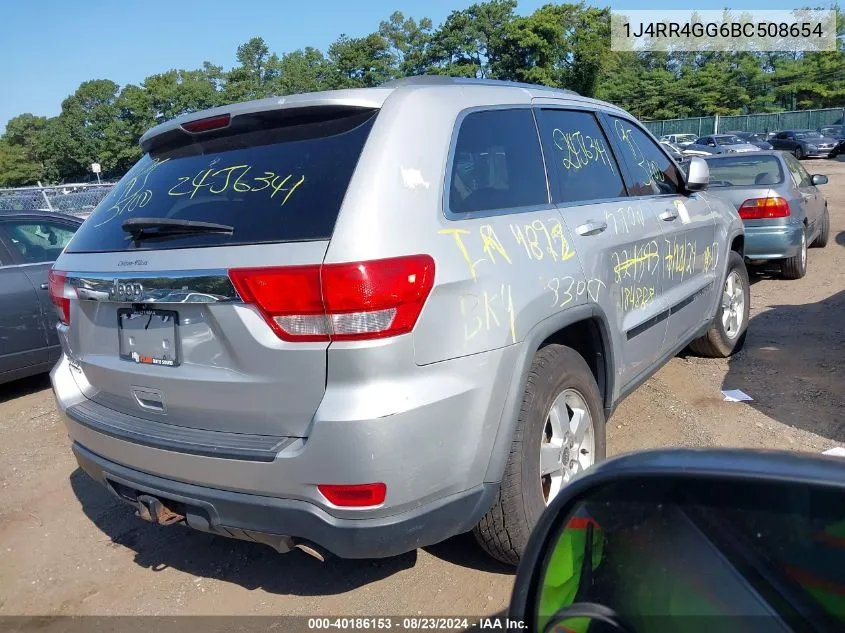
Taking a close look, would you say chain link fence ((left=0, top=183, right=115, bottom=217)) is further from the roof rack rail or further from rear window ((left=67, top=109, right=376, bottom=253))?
the roof rack rail

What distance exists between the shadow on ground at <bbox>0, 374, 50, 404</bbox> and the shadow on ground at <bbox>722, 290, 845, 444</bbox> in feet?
19.0

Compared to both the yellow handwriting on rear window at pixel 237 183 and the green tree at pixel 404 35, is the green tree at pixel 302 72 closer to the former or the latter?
the green tree at pixel 404 35

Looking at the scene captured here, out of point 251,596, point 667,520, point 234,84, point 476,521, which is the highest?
point 234,84

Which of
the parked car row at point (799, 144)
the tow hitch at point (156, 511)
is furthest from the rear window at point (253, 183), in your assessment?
the parked car row at point (799, 144)

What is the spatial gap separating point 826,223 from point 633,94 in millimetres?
61180

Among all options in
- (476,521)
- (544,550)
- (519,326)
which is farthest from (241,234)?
(544,550)

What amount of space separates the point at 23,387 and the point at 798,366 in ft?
21.6

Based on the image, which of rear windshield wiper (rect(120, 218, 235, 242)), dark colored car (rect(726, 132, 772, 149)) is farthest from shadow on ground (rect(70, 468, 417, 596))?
dark colored car (rect(726, 132, 772, 149))

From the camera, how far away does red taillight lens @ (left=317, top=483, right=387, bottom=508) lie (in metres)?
A: 2.12

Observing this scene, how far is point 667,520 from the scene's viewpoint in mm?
1229

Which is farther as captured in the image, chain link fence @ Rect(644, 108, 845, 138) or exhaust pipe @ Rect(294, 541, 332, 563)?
chain link fence @ Rect(644, 108, 845, 138)

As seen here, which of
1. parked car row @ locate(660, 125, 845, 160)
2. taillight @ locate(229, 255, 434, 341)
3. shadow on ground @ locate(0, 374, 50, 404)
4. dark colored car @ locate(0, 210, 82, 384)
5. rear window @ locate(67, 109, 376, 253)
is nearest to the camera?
taillight @ locate(229, 255, 434, 341)

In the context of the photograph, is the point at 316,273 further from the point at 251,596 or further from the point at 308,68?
the point at 308,68

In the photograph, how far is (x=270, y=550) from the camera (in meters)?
3.26
